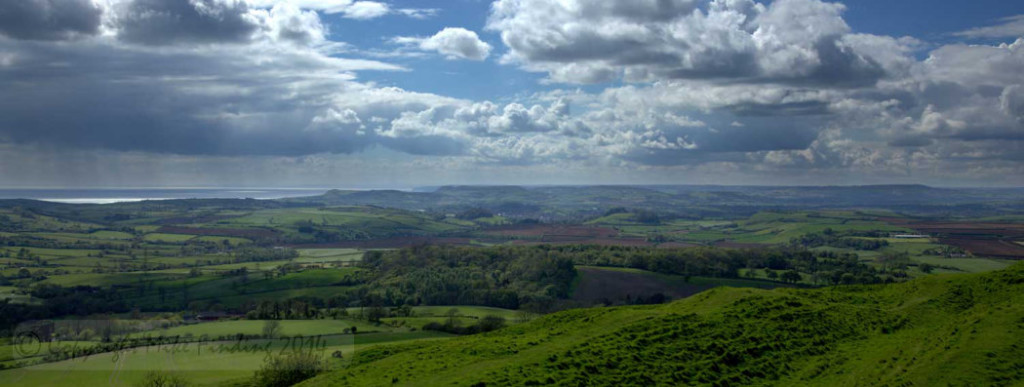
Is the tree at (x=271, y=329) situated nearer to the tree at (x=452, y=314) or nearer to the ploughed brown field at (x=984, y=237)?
the tree at (x=452, y=314)

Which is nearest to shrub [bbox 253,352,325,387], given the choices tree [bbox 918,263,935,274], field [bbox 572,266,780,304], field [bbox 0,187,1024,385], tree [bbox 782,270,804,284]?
field [bbox 0,187,1024,385]

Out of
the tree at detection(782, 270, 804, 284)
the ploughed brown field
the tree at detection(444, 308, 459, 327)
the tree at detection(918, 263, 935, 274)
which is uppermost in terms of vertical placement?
the ploughed brown field

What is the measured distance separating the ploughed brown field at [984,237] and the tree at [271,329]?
140m

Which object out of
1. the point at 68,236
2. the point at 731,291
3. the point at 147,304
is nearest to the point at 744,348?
the point at 731,291

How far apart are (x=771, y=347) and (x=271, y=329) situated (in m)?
63.9

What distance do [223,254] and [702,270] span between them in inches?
5485

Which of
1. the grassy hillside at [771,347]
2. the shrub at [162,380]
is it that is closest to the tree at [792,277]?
the grassy hillside at [771,347]

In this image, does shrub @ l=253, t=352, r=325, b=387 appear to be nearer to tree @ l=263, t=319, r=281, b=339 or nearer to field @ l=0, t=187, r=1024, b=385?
field @ l=0, t=187, r=1024, b=385

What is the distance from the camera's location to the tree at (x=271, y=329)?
234 feet

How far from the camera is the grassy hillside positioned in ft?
A: 80.7

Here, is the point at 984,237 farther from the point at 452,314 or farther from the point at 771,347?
the point at 771,347

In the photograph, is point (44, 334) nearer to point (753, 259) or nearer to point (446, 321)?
point (446, 321)

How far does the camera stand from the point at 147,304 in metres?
109

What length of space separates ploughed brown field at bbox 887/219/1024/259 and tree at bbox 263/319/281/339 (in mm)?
140130
